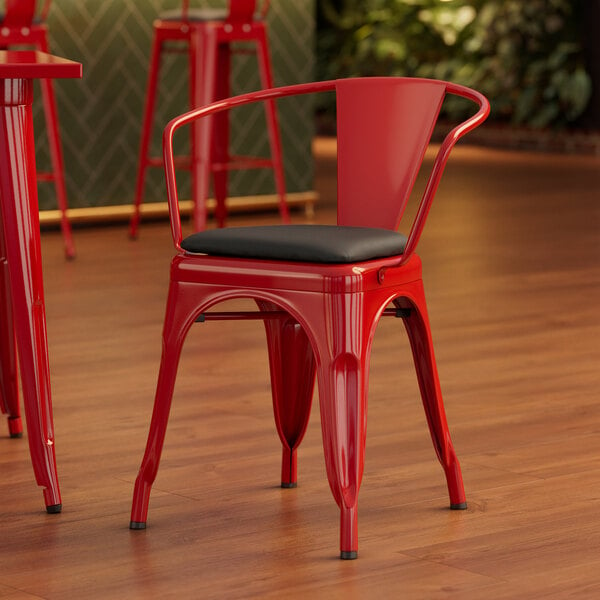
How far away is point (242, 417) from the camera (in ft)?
9.61

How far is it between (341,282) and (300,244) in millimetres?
81

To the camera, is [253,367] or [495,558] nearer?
[495,558]

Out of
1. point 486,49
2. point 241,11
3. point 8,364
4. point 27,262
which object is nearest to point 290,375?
point 27,262

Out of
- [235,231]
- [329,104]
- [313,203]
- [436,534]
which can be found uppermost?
[235,231]

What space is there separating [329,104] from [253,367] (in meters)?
8.26

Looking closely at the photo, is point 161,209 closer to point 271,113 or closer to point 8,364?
point 271,113

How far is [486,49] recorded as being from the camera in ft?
33.1

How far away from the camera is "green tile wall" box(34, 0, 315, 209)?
570cm

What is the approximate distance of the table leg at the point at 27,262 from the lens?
2.23 metres

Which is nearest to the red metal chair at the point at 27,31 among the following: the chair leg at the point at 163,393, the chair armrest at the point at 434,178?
the chair leg at the point at 163,393

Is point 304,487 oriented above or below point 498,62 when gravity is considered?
above

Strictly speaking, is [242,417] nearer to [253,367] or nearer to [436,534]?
[253,367]

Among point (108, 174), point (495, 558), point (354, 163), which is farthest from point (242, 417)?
point (108, 174)

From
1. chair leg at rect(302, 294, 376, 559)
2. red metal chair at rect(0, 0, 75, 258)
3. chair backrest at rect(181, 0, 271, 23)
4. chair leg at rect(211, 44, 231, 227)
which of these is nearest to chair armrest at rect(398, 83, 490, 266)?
chair leg at rect(302, 294, 376, 559)
